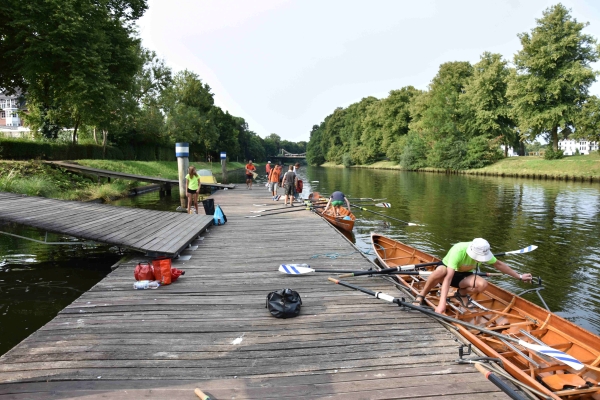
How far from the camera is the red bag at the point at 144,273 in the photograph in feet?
21.3

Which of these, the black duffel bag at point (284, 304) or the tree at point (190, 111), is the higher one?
the tree at point (190, 111)

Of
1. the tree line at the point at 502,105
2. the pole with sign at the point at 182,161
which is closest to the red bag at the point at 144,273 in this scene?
the pole with sign at the point at 182,161

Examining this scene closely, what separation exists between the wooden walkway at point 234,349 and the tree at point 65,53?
673 inches

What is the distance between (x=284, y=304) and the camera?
521 cm

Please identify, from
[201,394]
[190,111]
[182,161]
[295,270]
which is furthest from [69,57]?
[190,111]

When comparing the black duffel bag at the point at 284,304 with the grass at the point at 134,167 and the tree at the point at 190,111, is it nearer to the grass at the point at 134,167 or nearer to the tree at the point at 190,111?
the grass at the point at 134,167

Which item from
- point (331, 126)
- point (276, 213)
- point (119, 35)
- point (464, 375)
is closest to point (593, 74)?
point (276, 213)

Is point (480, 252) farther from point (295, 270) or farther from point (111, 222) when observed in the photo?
point (111, 222)

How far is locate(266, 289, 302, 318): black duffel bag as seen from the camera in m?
5.14

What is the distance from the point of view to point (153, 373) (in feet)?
12.5

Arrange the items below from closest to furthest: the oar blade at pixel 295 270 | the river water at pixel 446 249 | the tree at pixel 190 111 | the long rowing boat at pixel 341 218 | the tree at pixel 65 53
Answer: the oar blade at pixel 295 270 → the river water at pixel 446 249 → the long rowing boat at pixel 341 218 → the tree at pixel 65 53 → the tree at pixel 190 111

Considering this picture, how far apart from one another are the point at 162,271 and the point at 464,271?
5.18 m

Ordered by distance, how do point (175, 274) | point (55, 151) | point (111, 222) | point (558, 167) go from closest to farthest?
point (175, 274) < point (111, 222) < point (55, 151) < point (558, 167)

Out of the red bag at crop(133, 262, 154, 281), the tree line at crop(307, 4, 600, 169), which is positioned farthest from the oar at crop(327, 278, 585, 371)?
the tree line at crop(307, 4, 600, 169)
